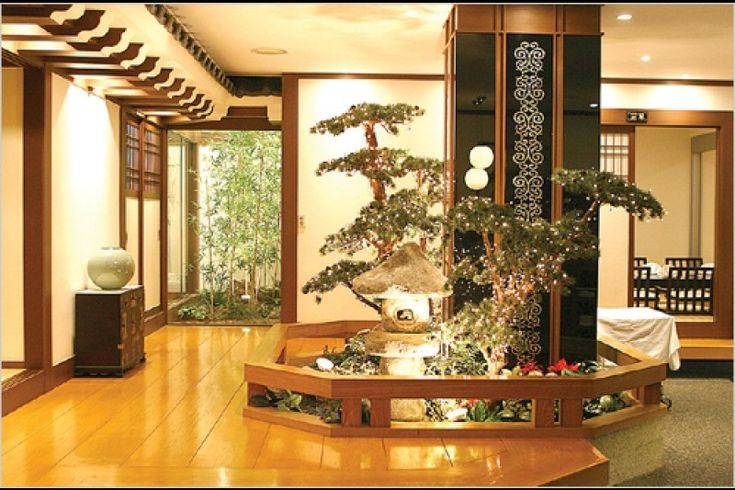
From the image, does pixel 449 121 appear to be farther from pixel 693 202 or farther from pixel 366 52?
pixel 693 202

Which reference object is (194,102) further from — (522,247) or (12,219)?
(522,247)

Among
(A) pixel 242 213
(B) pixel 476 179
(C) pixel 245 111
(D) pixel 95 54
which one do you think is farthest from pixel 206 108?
(B) pixel 476 179

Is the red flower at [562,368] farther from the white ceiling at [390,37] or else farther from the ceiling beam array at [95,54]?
the ceiling beam array at [95,54]

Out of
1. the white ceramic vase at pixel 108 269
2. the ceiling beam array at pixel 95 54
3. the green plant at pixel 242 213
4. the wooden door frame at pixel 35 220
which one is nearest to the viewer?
the ceiling beam array at pixel 95 54

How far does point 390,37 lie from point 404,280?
2.78 metres

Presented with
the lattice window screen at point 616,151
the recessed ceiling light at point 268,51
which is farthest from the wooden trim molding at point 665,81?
the recessed ceiling light at point 268,51

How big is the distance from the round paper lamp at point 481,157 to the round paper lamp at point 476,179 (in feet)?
0.13

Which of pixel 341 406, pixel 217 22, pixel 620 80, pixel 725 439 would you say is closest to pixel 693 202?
pixel 620 80

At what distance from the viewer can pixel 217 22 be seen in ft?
22.9

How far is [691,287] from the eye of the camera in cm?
960

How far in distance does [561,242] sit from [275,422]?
6.35 ft

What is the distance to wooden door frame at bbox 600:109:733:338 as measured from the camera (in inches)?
367

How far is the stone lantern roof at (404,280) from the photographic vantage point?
17.6ft

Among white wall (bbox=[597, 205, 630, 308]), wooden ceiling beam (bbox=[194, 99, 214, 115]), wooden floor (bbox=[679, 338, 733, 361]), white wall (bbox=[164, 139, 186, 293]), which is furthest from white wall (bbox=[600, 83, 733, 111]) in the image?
white wall (bbox=[164, 139, 186, 293])
